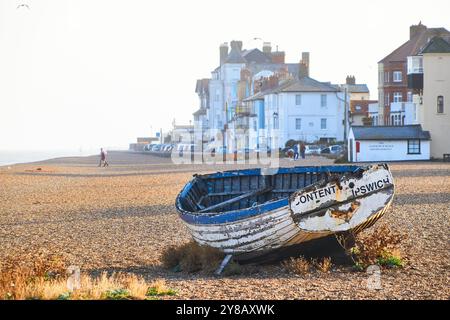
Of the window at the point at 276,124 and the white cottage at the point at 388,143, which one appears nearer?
the white cottage at the point at 388,143

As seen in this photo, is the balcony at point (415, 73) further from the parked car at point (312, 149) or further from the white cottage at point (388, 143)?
the parked car at point (312, 149)

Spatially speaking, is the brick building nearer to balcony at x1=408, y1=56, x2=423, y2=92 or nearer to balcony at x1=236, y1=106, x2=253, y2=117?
balcony at x1=236, y1=106, x2=253, y2=117

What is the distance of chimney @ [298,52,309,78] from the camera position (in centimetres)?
11801

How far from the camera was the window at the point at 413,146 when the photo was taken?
2758 inches

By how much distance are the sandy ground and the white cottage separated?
70.9ft

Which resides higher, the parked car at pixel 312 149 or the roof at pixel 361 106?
the roof at pixel 361 106

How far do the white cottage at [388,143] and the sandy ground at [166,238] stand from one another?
21.6 metres

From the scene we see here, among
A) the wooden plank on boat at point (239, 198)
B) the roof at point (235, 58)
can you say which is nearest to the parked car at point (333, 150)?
the roof at point (235, 58)

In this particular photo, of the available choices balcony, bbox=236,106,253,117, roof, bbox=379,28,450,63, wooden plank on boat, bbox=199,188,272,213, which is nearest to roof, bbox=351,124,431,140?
roof, bbox=379,28,450,63

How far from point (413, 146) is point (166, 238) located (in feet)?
160

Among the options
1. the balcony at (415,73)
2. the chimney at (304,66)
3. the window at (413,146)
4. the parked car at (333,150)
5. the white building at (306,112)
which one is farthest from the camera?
the chimney at (304,66)

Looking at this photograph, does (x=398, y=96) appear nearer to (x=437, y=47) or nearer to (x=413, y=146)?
(x=437, y=47)
